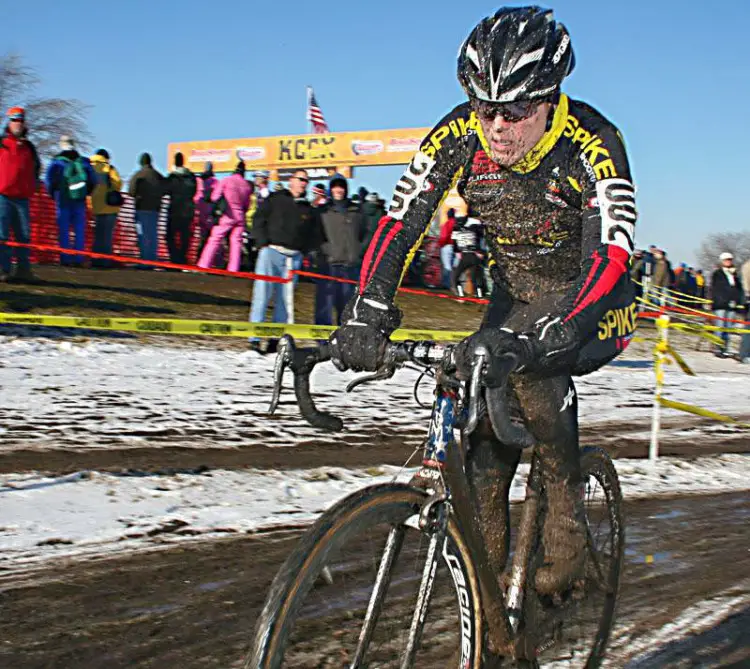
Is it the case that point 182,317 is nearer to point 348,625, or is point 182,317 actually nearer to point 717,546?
point 717,546

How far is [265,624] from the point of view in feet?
7.75

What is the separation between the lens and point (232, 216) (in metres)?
16.5

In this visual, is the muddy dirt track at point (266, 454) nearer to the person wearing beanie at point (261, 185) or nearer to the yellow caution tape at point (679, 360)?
the yellow caution tape at point (679, 360)

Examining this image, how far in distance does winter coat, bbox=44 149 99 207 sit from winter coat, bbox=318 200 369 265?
3.85m

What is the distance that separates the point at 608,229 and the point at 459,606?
133 centimetres

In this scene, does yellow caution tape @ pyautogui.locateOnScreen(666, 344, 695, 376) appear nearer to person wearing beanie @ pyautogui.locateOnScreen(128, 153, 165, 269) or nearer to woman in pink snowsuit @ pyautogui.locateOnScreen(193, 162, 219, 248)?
person wearing beanie @ pyautogui.locateOnScreen(128, 153, 165, 269)

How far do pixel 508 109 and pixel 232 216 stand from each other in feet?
44.4

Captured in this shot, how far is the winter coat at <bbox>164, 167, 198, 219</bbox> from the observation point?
17312mm

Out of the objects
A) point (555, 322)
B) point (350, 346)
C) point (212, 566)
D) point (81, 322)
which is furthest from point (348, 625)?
point (81, 322)

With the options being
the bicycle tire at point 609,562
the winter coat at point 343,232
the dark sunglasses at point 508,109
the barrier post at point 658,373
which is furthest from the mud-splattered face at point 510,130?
the winter coat at point 343,232

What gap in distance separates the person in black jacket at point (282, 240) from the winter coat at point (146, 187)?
182 inches

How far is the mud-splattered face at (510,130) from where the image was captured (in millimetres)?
3322

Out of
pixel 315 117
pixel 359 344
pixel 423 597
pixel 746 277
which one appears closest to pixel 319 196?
pixel 746 277

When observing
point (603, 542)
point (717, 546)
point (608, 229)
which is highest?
point (608, 229)
